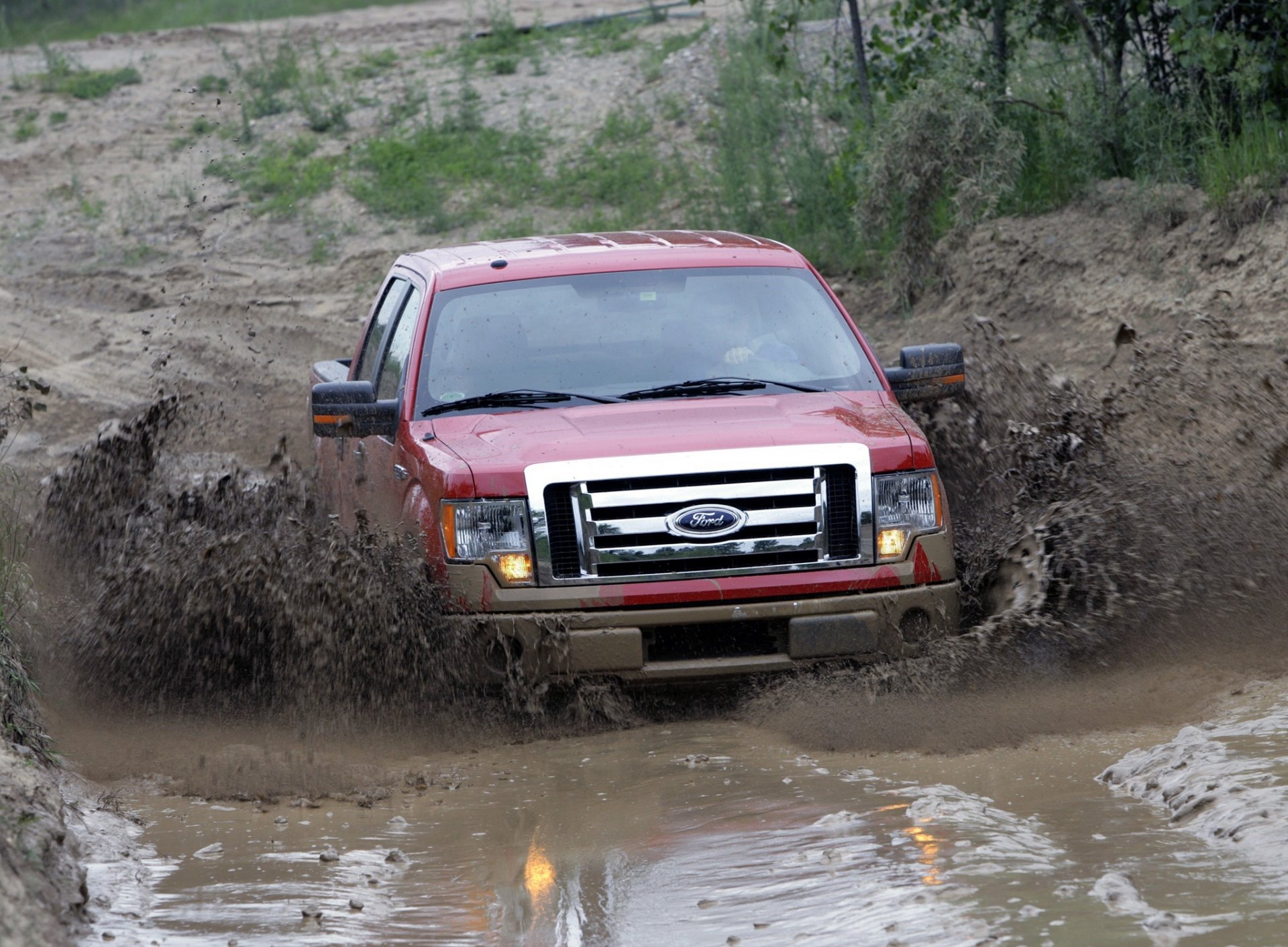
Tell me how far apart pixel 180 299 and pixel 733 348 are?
12043 mm

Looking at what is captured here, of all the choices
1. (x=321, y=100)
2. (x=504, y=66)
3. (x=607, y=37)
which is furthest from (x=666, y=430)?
(x=607, y=37)

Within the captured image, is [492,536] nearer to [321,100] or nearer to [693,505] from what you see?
[693,505]

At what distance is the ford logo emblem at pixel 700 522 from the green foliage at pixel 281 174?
1562 centimetres

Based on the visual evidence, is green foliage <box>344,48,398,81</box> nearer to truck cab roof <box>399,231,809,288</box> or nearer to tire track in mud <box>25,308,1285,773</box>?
truck cab roof <box>399,231,809,288</box>

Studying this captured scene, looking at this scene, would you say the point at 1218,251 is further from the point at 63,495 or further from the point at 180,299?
the point at 180,299

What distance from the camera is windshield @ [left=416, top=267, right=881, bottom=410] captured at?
6.50 meters

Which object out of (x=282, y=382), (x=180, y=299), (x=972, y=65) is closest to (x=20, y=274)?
(x=180, y=299)

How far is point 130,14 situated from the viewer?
31.8m

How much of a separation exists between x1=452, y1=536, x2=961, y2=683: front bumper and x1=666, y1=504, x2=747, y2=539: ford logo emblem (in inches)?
6.6

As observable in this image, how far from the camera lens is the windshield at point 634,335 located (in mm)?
6496

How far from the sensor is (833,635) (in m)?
5.65

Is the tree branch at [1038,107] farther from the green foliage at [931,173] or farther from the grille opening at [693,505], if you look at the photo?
the grille opening at [693,505]

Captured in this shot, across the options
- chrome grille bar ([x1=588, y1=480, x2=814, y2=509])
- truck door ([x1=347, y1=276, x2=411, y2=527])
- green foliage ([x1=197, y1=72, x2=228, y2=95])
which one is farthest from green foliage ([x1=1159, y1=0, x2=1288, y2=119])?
green foliage ([x1=197, y1=72, x2=228, y2=95])

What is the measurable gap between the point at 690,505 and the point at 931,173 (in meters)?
8.28
